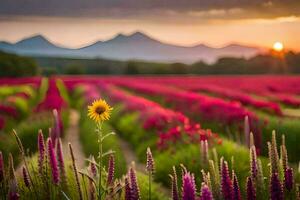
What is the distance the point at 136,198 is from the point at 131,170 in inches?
6.7

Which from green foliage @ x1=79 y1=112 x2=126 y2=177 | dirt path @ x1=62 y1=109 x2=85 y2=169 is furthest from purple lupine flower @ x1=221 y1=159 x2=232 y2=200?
dirt path @ x1=62 y1=109 x2=85 y2=169

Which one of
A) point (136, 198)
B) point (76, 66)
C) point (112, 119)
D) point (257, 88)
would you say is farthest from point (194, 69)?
point (136, 198)

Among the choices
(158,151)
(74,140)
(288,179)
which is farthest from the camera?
(74,140)

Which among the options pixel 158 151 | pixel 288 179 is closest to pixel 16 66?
pixel 158 151

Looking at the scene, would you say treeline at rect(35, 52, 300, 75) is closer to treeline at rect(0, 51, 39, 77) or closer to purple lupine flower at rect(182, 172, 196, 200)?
treeline at rect(0, 51, 39, 77)

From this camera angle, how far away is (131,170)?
3.24 m

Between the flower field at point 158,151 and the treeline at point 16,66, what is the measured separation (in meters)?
26.8

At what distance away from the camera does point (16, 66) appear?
1921 inches

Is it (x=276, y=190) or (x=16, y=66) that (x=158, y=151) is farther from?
(x=16, y=66)

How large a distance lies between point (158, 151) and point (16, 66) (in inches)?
1638

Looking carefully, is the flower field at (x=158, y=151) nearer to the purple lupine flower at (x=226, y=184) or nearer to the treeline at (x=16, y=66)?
the purple lupine flower at (x=226, y=184)

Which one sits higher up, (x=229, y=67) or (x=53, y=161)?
(x=53, y=161)

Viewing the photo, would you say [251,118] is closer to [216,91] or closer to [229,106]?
[229,106]

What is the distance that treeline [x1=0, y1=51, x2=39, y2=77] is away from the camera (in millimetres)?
43713
